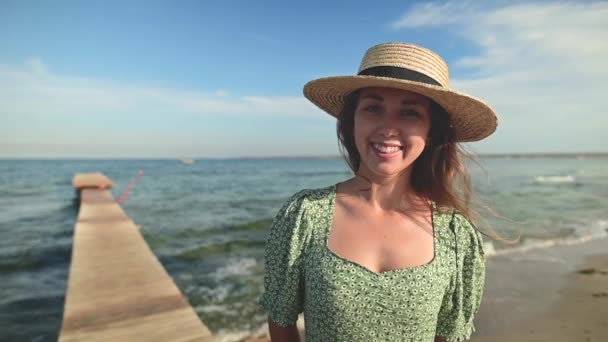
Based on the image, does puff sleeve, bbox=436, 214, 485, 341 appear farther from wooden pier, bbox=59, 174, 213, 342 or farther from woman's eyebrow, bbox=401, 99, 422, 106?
wooden pier, bbox=59, 174, 213, 342

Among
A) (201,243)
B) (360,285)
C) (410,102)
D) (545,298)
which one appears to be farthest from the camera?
(201,243)

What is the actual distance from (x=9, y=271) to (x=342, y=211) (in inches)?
353

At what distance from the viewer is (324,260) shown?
1.52 metres

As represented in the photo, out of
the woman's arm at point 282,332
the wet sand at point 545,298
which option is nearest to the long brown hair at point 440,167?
the woman's arm at point 282,332

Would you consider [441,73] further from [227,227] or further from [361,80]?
[227,227]

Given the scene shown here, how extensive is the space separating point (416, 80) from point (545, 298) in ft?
18.8

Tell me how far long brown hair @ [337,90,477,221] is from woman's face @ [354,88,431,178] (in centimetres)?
18

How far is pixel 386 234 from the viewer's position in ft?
5.47

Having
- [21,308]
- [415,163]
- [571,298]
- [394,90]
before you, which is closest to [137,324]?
[415,163]

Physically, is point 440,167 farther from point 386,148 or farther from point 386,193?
point 386,148

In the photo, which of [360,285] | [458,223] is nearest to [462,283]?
[458,223]

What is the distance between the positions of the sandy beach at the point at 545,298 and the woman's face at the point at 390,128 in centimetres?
377

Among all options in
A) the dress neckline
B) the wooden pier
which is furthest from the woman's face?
the wooden pier

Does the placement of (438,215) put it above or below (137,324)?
above
